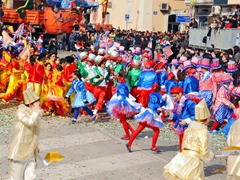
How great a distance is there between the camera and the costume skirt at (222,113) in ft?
35.9

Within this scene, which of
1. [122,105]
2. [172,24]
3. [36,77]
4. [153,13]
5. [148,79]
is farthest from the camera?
[172,24]

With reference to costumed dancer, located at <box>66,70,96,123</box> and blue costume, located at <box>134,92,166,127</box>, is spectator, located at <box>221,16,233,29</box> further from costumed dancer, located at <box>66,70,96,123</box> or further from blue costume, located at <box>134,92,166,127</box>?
blue costume, located at <box>134,92,166,127</box>

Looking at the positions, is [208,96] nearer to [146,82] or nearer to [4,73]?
[146,82]

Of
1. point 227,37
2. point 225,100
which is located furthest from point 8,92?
point 227,37

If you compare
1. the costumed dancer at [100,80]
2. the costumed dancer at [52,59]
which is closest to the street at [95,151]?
the costumed dancer at [100,80]

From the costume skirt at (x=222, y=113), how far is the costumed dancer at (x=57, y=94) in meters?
3.80

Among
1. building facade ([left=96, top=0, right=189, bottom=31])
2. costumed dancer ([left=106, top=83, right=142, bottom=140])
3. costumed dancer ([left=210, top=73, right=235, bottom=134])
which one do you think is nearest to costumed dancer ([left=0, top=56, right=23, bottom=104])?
costumed dancer ([left=106, top=83, right=142, bottom=140])

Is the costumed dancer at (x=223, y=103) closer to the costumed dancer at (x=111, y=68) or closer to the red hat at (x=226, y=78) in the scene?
the red hat at (x=226, y=78)

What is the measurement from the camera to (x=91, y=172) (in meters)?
7.98

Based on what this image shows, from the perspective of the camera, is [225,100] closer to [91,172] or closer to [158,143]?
[158,143]

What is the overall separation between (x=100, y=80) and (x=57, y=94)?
1.18m

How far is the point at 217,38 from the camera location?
21016mm

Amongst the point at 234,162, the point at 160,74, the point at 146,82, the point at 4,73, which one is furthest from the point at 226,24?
the point at 234,162

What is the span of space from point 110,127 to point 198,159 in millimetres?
5405
